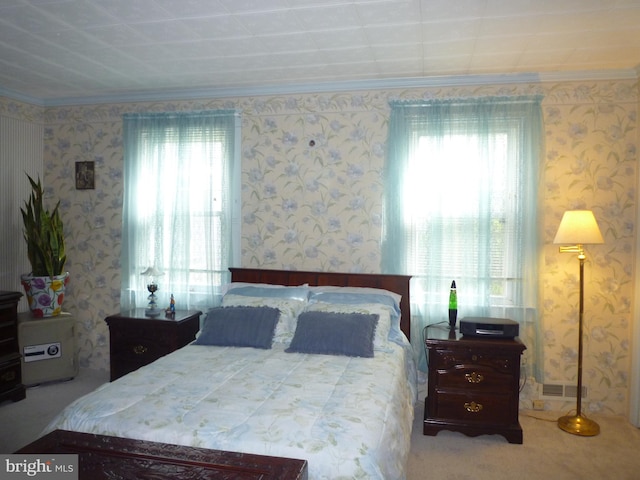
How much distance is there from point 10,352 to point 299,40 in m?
3.30

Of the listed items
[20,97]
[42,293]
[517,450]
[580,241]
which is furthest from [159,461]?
[20,97]

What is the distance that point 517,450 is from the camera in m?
2.95

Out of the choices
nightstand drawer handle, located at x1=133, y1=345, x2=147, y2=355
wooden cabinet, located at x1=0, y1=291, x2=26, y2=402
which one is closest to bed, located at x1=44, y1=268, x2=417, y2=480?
nightstand drawer handle, located at x1=133, y1=345, x2=147, y2=355

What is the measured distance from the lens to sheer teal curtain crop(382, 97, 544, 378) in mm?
3494

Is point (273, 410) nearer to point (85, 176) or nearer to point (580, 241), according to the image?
point (580, 241)

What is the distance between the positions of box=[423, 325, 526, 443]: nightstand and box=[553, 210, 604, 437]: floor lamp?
0.49 meters

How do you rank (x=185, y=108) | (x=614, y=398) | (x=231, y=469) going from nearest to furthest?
(x=231, y=469) → (x=614, y=398) → (x=185, y=108)

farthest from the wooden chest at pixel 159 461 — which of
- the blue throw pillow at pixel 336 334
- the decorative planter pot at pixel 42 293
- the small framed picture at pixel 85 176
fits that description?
the small framed picture at pixel 85 176

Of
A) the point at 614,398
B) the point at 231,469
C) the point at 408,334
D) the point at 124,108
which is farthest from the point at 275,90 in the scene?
the point at 614,398

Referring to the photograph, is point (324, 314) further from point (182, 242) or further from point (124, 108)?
point (124, 108)

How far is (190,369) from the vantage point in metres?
2.62

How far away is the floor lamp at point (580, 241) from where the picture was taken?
3127mm

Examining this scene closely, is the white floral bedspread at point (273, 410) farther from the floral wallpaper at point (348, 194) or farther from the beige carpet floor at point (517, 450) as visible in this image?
the floral wallpaper at point (348, 194)

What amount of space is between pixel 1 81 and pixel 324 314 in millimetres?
3350
